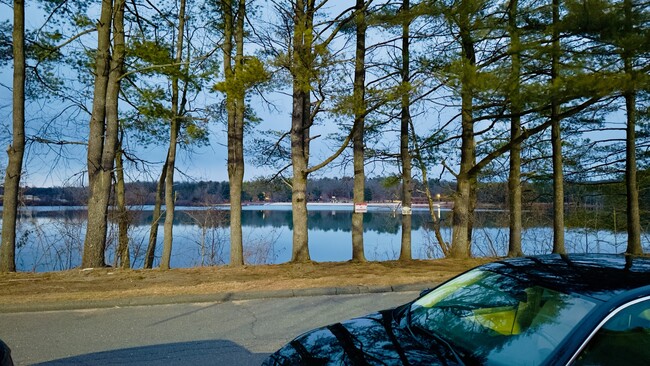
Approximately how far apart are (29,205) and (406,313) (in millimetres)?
19955

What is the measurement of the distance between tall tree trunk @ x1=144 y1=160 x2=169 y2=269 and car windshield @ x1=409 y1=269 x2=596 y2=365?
1882cm

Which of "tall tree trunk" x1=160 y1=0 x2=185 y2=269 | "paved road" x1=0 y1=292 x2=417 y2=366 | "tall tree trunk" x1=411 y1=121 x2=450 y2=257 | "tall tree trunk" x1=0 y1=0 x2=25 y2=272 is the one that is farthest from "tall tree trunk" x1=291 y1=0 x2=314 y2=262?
"tall tree trunk" x1=0 y1=0 x2=25 y2=272

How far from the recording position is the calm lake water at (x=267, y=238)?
776 inches

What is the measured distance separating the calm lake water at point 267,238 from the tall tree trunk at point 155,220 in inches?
36.2

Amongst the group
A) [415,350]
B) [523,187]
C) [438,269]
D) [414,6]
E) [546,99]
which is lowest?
[438,269]

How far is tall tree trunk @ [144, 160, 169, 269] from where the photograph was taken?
66.2ft

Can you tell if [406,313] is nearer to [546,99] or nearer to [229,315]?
[229,315]

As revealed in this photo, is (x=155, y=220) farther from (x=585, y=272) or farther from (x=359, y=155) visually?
(x=585, y=272)

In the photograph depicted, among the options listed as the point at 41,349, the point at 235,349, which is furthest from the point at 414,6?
the point at 41,349

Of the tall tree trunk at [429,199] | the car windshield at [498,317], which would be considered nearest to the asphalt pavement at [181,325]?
the car windshield at [498,317]

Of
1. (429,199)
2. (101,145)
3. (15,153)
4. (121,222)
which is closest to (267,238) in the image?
(121,222)

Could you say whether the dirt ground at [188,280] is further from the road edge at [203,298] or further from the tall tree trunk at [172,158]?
the tall tree trunk at [172,158]

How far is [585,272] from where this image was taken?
288 cm

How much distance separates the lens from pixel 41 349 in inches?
197
